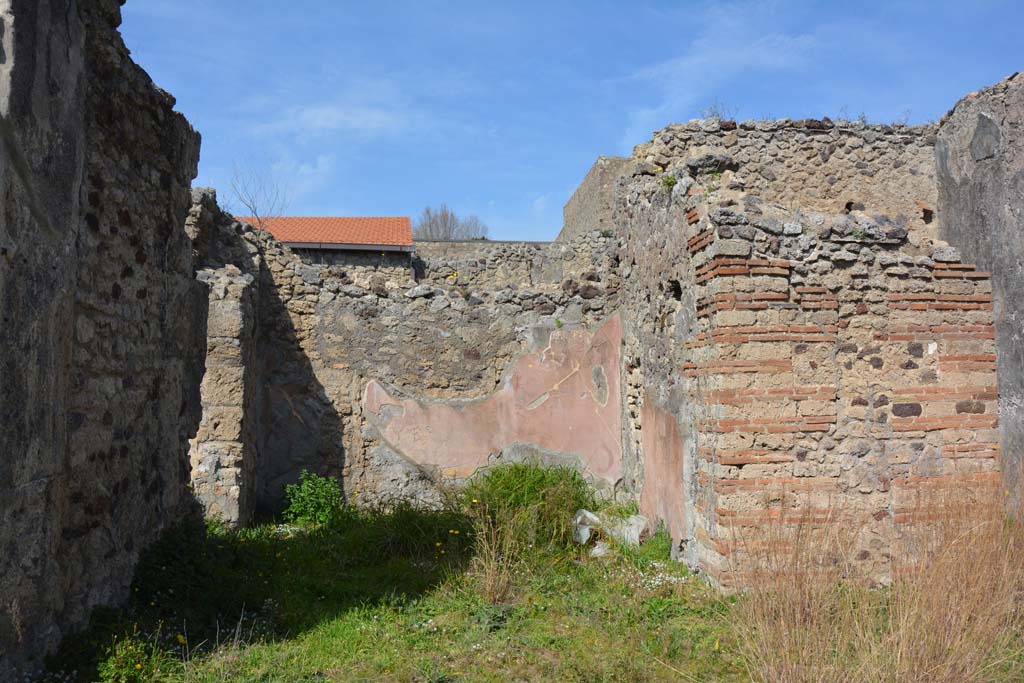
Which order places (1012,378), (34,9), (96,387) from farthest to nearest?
(1012,378) → (96,387) → (34,9)

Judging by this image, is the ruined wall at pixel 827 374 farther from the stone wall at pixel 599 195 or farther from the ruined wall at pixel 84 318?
the stone wall at pixel 599 195

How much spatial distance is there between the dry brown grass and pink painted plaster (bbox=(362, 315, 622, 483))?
4.24 meters

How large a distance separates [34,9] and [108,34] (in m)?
0.90

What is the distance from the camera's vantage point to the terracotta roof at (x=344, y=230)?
18.4 meters

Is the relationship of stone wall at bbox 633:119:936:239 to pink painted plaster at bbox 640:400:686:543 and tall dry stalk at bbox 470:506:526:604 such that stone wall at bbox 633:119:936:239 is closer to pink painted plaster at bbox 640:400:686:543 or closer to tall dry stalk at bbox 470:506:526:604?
pink painted plaster at bbox 640:400:686:543

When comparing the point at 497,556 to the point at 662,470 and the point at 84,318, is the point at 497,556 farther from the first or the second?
the point at 84,318

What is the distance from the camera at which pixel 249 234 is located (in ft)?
28.5

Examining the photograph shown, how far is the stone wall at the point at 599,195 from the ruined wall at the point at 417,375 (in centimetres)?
873

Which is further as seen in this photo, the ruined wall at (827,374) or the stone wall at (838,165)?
the stone wall at (838,165)

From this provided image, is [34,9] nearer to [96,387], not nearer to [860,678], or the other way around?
[96,387]

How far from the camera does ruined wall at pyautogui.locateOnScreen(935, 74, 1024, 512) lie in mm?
7133

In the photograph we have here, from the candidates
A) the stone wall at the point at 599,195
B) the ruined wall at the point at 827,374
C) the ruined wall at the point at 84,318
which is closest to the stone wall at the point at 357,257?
the stone wall at the point at 599,195

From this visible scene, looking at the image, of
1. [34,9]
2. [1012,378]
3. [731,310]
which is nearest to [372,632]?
[731,310]

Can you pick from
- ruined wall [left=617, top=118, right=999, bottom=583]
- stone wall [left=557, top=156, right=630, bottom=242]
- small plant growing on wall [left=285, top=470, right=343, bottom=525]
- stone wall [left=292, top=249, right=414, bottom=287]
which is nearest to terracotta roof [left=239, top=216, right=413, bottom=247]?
stone wall [left=292, top=249, right=414, bottom=287]
